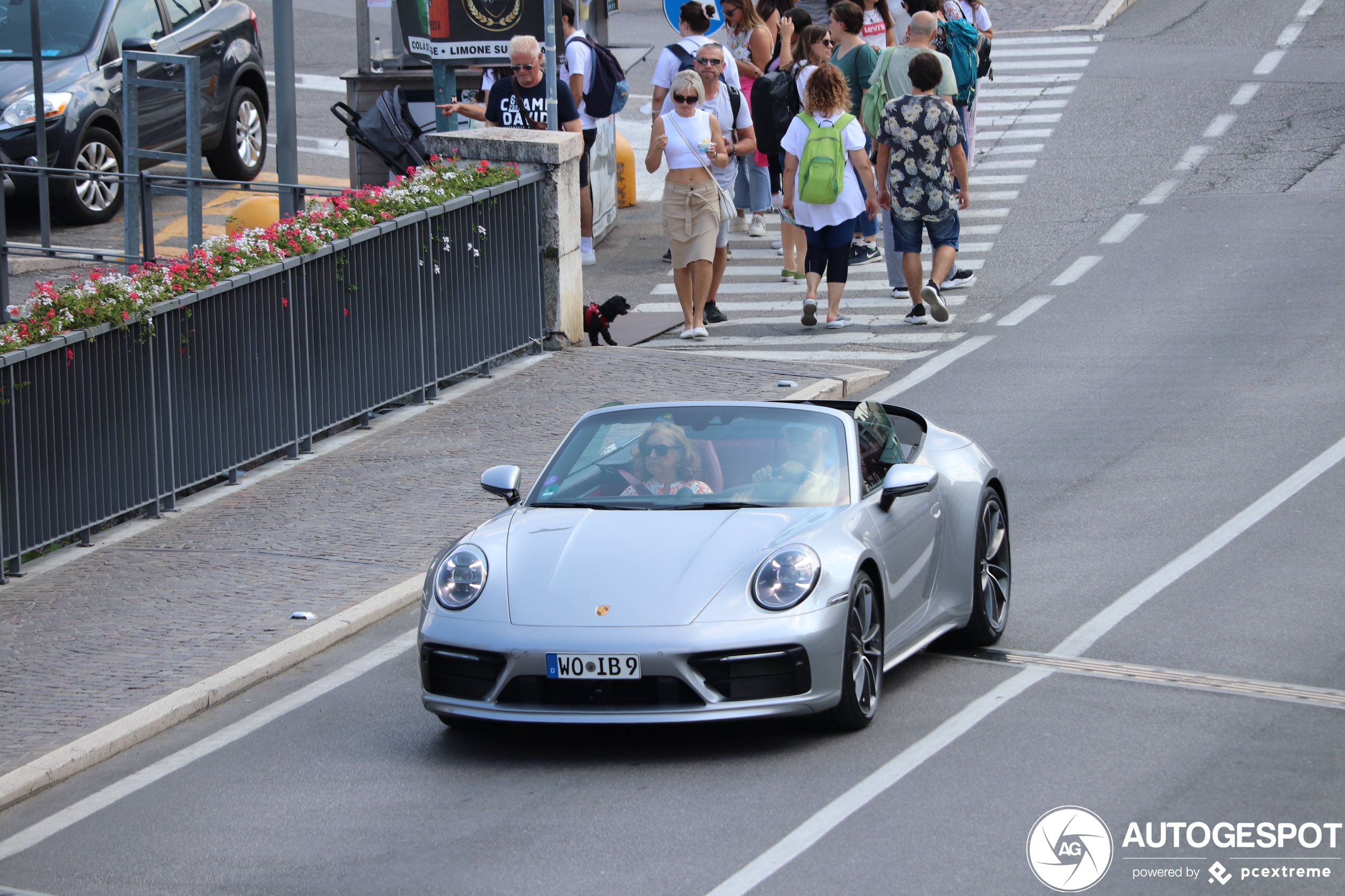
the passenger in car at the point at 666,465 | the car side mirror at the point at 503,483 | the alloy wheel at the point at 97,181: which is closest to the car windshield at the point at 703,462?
the passenger in car at the point at 666,465

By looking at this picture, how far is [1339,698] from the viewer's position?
7.45 meters

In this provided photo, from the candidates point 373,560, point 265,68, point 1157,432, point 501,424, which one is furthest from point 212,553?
point 265,68

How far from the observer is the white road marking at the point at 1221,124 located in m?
22.2

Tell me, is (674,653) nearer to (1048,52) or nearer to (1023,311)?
(1023,311)

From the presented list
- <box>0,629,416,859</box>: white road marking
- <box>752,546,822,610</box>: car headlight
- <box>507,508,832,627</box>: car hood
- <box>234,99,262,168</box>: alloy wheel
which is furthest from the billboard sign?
<box>752,546,822,610</box>: car headlight

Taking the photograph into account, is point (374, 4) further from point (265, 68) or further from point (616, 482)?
point (616, 482)

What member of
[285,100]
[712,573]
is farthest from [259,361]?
[712,573]

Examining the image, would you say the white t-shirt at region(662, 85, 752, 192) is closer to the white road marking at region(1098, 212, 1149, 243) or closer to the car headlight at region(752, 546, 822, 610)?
the white road marking at region(1098, 212, 1149, 243)

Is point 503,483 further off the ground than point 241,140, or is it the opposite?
point 241,140

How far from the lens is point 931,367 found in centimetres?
1462

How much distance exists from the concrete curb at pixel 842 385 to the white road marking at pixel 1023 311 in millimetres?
1924

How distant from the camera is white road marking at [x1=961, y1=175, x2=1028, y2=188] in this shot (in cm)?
2123

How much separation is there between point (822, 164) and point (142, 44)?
25.5 feet

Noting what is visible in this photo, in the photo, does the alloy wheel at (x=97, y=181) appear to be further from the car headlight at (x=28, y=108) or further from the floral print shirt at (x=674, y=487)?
the floral print shirt at (x=674, y=487)
